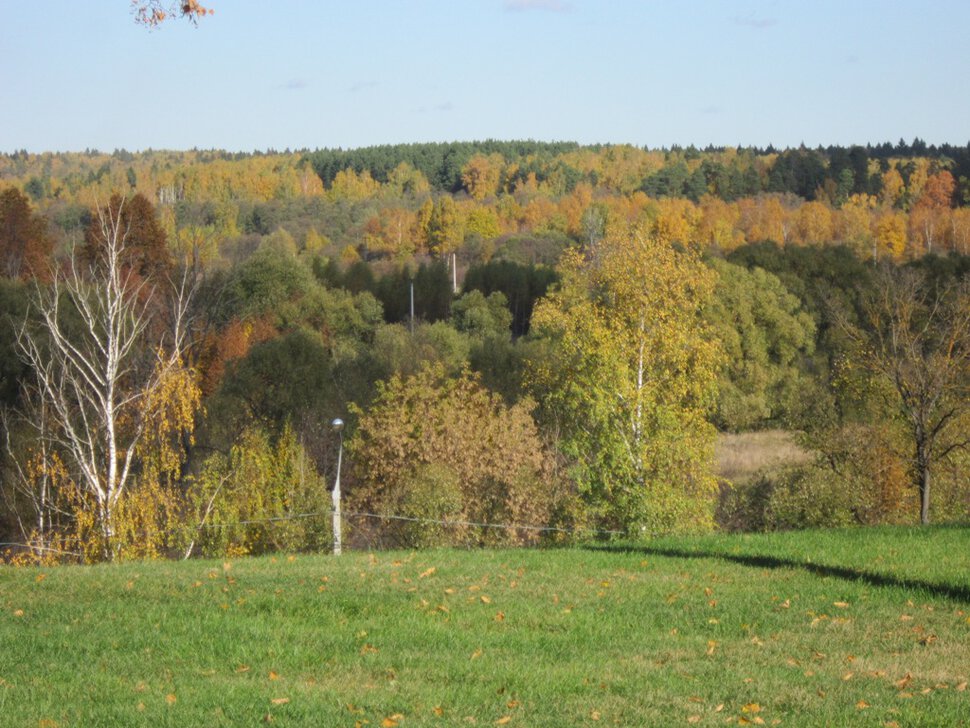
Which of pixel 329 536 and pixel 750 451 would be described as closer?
pixel 329 536

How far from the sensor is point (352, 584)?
12.9 m

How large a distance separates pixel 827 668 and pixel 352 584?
18.4 feet

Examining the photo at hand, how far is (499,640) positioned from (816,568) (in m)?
5.39

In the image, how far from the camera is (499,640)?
10.4 metres

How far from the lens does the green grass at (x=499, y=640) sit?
827 cm

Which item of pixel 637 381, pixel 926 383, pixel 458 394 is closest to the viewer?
pixel 637 381

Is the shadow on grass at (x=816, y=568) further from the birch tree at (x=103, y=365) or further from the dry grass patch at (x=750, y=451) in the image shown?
the dry grass patch at (x=750, y=451)

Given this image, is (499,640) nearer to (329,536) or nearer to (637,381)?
(329,536)

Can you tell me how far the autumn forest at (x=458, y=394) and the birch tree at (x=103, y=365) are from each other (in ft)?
0.65

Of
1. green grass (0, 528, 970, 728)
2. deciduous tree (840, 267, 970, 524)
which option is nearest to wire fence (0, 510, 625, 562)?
deciduous tree (840, 267, 970, 524)

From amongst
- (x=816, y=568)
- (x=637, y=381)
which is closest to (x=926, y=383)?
(x=637, y=381)

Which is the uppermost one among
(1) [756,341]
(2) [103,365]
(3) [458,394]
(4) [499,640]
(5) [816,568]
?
(2) [103,365]

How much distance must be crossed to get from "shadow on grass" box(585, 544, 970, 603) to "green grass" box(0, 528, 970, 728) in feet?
0.19

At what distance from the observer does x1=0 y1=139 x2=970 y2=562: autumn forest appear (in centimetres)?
2827
